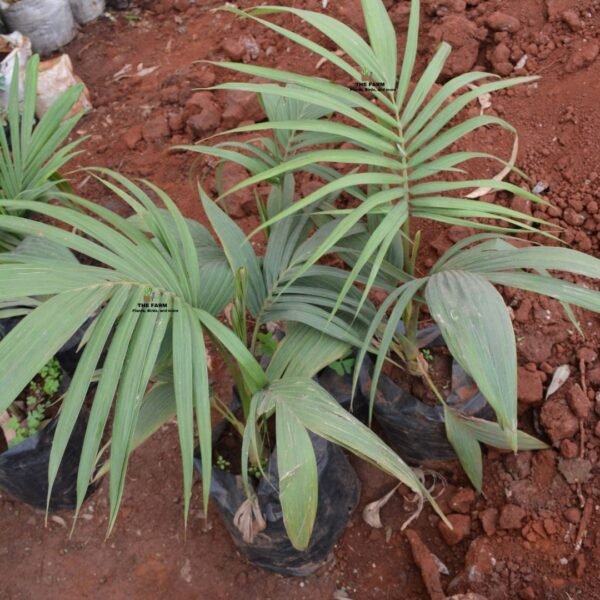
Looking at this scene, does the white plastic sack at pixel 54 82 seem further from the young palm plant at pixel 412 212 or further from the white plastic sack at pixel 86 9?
the young palm plant at pixel 412 212

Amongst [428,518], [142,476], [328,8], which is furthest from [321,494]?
[328,8]

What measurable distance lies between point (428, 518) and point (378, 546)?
14cm

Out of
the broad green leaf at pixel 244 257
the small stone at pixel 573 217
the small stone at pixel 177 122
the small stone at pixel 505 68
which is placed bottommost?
the small stone at pixel 573 217

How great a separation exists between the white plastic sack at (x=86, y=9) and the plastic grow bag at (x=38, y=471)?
2106 mm

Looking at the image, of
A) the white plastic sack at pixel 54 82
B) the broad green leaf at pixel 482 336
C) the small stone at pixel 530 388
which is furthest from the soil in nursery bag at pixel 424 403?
the white plastic sack at pixel 54 82

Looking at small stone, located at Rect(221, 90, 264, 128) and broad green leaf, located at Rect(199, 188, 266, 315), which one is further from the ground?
broad green leaf, located at Rect(199, 188, 266, 315)

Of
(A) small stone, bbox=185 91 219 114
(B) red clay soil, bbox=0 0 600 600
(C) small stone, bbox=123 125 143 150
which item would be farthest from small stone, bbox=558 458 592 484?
(C) small stone, bbox=123 125 143 150

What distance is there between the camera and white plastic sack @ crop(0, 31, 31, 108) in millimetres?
2421

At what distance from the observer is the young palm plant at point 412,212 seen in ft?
3.13

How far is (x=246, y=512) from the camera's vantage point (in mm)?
1294

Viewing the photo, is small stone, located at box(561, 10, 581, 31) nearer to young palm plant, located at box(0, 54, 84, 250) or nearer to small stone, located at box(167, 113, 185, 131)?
small stone, located at box(167, 113, 185, 131)

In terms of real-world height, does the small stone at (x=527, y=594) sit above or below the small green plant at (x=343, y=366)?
below

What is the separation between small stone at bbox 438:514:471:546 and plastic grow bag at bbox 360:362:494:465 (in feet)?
0.46

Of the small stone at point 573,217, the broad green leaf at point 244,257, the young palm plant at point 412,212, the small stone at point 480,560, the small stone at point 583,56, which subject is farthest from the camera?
the small stone at point 583,56
